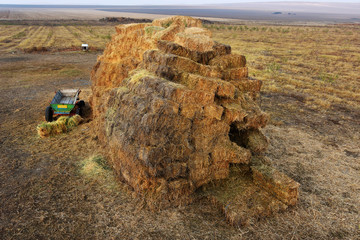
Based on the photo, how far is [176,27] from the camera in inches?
428

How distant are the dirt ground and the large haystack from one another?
0.75 metres

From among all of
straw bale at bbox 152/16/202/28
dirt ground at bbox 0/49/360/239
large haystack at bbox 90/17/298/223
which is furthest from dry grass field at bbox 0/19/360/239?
straw bale at bbox 152/16/202/28

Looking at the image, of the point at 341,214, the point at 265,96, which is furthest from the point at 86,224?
the point at 265,96

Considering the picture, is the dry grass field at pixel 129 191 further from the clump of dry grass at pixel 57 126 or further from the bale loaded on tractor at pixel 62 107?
the bale loaded on tractor at pixel 62 107

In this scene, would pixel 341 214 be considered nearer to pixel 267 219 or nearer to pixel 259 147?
pixel 267 219

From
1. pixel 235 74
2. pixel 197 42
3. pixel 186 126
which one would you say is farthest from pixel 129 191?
pixel 197 42

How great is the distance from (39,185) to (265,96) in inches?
596

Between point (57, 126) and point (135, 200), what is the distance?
6172 mm

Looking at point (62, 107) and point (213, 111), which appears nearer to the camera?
point (213, 111)

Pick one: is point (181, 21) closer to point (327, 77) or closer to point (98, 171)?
point (98, 171)

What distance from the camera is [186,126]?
7348mm

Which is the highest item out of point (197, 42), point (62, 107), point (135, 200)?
point (197, 42)

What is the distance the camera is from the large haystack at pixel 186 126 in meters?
7.20

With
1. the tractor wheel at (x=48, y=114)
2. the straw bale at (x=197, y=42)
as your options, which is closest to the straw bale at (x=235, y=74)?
the straw bale at (x=197, y=42)
